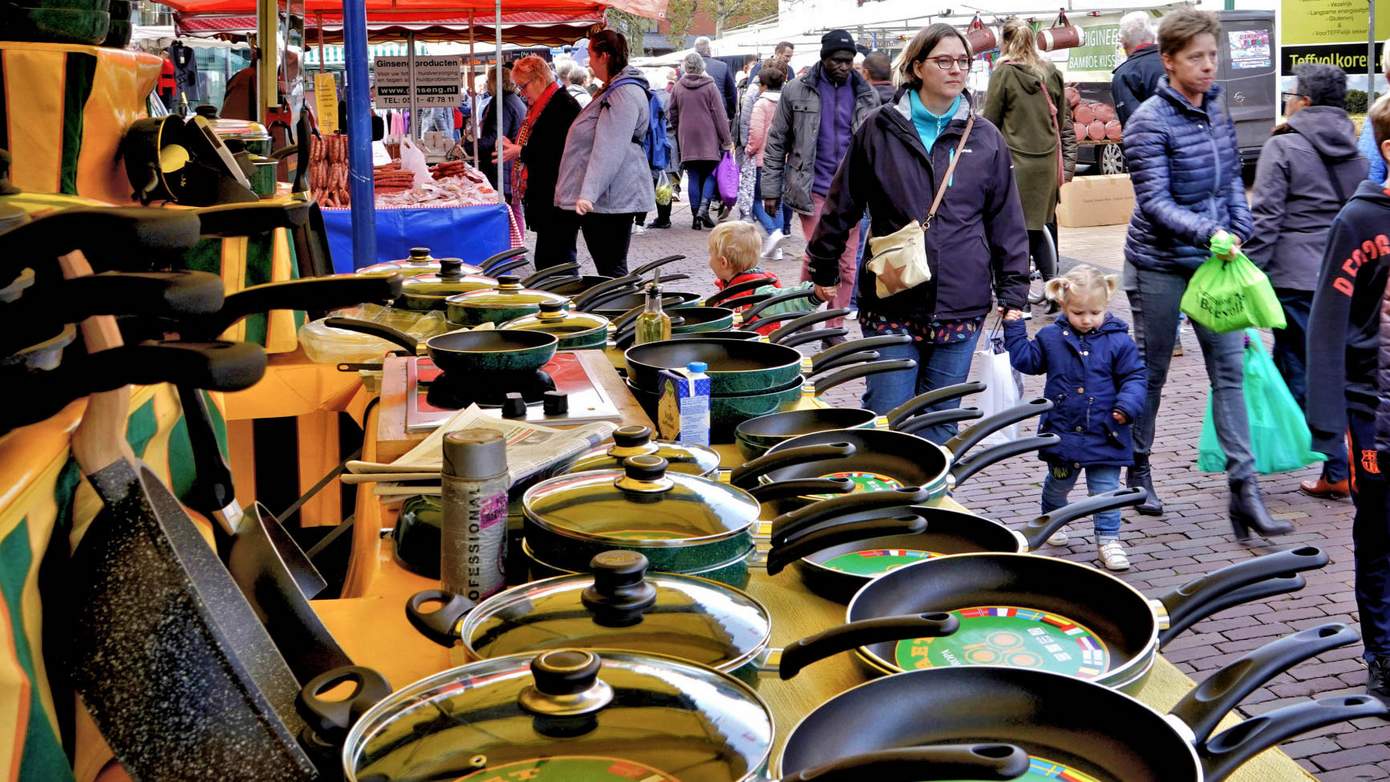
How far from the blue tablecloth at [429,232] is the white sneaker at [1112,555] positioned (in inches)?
135

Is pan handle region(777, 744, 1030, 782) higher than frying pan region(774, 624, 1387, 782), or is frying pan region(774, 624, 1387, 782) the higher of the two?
pan handle region(777, 744, 1030, 782)

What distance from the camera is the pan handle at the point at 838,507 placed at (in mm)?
1594

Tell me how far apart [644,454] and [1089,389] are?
10.5ft

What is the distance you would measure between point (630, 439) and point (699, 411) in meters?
0.57

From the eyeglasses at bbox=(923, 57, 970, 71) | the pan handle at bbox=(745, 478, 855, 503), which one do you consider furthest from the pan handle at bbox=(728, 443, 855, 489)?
the eyeglasses at bbox=(923, 57, 970, 71)

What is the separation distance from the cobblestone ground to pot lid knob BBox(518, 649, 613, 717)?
8.99 ft

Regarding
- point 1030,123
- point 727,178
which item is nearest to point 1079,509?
point 1030,123

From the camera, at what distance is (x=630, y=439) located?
177 cm

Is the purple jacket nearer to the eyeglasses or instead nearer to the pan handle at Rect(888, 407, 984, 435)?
the eyeglasses

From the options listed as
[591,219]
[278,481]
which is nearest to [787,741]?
[278,481]

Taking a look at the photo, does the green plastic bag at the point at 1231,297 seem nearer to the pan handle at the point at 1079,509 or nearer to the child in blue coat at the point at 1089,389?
the child in blue coat at the point at 1089,389

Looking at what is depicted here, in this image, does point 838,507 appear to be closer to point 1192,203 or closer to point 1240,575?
point 1240,575

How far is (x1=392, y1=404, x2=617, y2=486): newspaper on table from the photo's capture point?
6.39ft

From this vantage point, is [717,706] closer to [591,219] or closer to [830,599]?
[830,599]
